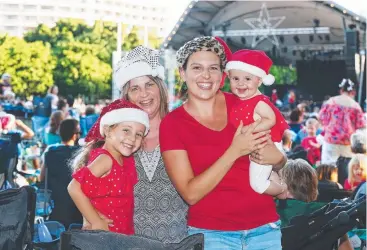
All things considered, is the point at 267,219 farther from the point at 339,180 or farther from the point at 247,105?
the point at 339,180

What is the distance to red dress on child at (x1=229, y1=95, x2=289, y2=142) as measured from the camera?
8.76 ft

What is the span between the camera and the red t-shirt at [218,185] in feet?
8.49

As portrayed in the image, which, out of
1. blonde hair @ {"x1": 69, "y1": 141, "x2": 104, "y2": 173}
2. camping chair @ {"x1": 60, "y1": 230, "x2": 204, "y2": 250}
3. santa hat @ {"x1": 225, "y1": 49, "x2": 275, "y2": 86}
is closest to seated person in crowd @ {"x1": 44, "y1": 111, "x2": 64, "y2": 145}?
blonde hair @ {"x1": 69, "y1": 141, "x2": 104, "y2": 173}

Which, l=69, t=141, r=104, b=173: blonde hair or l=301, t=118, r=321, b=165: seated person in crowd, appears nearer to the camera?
l=69, t=141, r=104, b=173: blonde hair

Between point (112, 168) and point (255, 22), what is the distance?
23.1 meters

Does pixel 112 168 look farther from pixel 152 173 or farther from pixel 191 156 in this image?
pixel 191 156

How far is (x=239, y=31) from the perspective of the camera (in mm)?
24828

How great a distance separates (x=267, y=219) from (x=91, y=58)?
152 ft

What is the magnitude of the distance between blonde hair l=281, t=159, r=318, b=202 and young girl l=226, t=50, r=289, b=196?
1.33 m

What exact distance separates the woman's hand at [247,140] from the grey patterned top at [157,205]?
47 cm

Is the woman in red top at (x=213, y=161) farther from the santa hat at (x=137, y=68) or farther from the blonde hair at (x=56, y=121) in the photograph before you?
the blonde hair at (x=56, y=121)

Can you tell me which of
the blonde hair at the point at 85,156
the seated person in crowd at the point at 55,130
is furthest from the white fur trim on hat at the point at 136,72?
the seated person in crowd at the point at 55,130

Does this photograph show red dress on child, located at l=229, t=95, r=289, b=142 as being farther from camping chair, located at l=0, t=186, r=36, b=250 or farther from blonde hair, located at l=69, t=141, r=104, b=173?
camping chair, located at l=0, t=186, r=36, b=250

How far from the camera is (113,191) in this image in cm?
275
